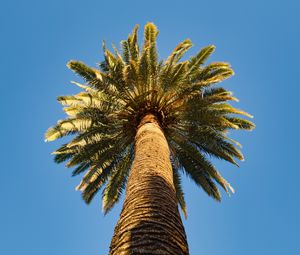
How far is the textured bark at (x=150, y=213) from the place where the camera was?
4.49 metres

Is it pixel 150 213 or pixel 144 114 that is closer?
pixel 150 213

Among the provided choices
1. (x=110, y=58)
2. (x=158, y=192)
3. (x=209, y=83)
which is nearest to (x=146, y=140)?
(x=158, y=192)

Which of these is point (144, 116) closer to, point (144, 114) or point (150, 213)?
point (144, 114)

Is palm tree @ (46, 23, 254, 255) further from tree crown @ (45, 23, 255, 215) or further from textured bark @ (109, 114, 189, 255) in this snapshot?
textured bark @ (109, 114, 189, 255)

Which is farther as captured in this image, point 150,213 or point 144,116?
point 144,116

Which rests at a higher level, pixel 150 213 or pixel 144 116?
pixel 144 116

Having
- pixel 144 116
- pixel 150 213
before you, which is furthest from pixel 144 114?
pixel 150 213

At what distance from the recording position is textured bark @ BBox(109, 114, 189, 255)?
4492mm

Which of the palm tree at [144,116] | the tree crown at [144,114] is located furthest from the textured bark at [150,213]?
the tree crown at [144,114]

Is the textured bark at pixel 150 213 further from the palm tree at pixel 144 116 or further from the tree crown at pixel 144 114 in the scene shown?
the tree crown at pixel 144 114

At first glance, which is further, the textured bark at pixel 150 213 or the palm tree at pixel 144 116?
the palm tree at pixel 144 116

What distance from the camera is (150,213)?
210 inches

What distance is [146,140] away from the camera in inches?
345

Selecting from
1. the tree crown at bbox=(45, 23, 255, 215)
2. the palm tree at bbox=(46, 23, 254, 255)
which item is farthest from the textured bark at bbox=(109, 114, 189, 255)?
the tree crown at bbox=(45, 23, 255, 215)
